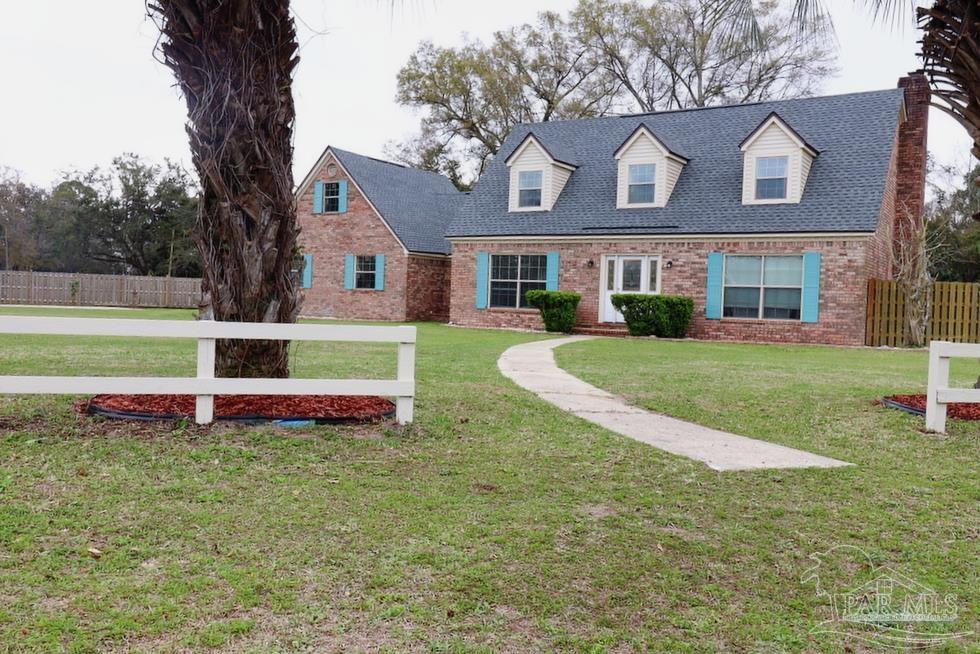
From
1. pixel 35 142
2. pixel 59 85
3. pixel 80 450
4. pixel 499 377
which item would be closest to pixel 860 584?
pixel 80 450

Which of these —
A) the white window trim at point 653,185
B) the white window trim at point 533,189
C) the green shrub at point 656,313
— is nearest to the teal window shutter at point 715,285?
the green shrub at point 656,313

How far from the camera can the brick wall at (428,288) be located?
85.6ft

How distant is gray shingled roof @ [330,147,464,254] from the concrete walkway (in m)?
16.9

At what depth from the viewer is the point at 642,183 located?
2172 cm

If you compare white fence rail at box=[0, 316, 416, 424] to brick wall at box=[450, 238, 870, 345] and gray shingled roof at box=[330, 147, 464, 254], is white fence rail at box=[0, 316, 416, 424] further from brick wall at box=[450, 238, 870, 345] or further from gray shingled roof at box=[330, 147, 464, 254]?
gray shingled roof at box=[330, 147, 464, 254]

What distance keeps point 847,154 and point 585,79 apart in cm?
2097

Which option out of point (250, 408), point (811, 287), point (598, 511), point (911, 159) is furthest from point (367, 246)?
point (598, 511)

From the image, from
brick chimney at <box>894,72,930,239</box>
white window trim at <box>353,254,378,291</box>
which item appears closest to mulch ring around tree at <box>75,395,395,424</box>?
brick chimney at <box>894,72,930,239</box>

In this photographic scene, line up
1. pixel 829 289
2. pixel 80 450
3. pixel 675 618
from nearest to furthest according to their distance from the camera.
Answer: pixel 675 618 → pixel 80 450 → pixel 829 289

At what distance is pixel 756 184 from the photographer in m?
20.1

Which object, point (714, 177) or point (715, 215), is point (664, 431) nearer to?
point (715, 215)

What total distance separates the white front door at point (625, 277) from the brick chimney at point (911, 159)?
6.75m

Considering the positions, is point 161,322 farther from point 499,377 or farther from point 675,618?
point 499,377

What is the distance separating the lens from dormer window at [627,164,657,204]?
2156 cm
